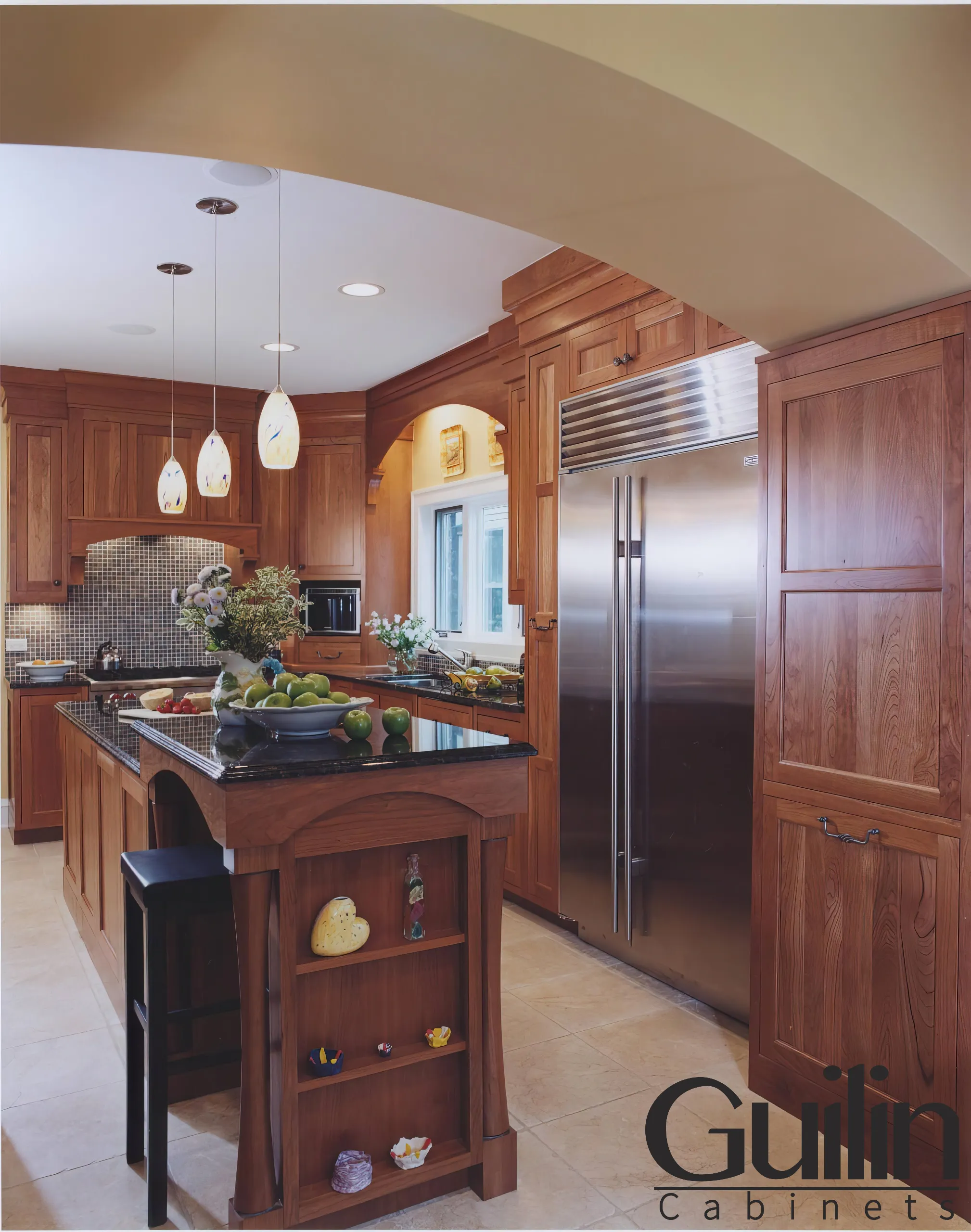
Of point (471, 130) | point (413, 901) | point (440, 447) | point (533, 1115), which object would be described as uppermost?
point (440, 447)

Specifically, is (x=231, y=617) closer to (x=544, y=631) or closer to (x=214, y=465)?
(x=214, y=465)

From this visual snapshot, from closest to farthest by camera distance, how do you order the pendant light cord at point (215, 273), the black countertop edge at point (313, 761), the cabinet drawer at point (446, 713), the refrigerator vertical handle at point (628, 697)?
the black countertop edge at point (313, 761) → the refrigerator vertical handle at point (628, 697) → the pendant light cord at point (215, 273) → the cabinet drawer at point (446, 713)

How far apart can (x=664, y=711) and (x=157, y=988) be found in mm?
1794

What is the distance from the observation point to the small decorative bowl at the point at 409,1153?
2.04 metres

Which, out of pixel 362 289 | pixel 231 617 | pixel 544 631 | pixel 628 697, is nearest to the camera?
pixel 231 617

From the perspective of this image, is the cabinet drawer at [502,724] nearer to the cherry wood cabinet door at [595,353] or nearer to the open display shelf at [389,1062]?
the cherry wood cabinet door at [595,353]

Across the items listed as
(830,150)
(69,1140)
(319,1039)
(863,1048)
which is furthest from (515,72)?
(69,1140)

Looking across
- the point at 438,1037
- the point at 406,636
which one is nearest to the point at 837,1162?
the point at 438,1037

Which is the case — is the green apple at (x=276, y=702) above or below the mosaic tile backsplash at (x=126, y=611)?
below

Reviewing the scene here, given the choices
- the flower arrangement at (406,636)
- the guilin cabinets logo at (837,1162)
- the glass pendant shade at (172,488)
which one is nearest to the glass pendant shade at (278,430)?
the glass pendant shade at (172,488)

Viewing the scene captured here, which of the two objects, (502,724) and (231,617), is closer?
Result: (231,617)

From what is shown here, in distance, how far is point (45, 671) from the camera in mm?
5414

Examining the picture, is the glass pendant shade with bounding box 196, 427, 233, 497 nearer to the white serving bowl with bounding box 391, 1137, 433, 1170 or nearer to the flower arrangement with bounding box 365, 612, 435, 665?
the flower arrangement with bounding box 365, 612, 435, 665

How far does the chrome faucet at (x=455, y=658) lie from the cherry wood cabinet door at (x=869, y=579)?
9.62ft
